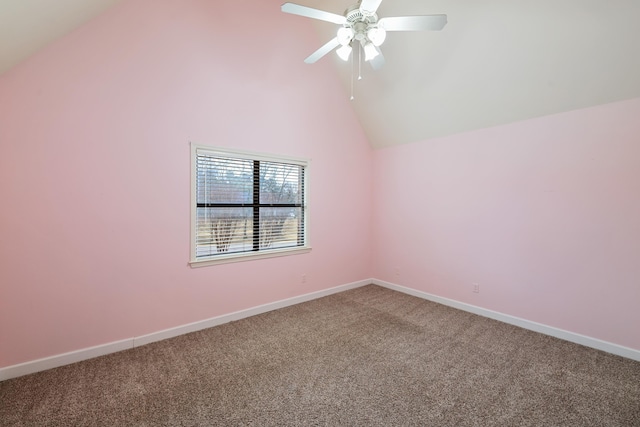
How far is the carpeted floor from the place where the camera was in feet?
5.80

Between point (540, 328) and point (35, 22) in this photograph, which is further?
point (540, 328)

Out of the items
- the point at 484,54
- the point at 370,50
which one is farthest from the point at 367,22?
the point at 484,54

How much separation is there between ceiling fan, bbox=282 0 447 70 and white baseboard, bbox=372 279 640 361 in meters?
3.12

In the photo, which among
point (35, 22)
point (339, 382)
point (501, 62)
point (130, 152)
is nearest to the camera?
point (35, 22)

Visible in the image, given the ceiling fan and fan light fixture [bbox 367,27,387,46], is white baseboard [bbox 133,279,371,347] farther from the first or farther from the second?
fan light fixture [bbox 367,27,387,46]

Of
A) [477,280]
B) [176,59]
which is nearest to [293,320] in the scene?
[477,280]

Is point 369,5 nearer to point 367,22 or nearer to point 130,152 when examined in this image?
point 367,22

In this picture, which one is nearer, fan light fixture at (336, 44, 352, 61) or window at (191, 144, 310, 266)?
fan light fixture at (336, 44, 352, 61)

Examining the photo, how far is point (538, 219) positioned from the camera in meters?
2.96

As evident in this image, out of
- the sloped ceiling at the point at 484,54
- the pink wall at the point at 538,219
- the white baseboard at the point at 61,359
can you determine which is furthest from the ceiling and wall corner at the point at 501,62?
the white baseboard at the point at 61,359

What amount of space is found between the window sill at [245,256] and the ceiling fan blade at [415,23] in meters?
2.65

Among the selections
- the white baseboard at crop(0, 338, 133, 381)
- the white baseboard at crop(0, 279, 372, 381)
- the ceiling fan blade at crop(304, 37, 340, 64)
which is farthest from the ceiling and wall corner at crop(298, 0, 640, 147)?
the white baseboard at crop(0, 338, 133, 381)

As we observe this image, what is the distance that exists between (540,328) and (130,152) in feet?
14.9

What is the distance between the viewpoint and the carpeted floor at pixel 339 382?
5.80 feet
